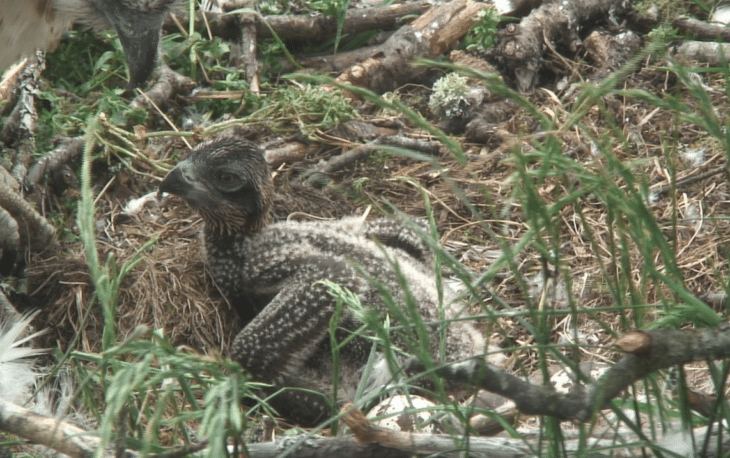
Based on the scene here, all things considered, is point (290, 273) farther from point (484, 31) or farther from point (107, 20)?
point (484, 31)

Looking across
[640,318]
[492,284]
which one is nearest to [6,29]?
[492,284]

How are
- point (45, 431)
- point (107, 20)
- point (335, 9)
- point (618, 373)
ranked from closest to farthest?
point (618, 373) < point (45, 431) < point (107, 20) < point (335, 9)

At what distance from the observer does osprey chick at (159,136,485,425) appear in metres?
3.73

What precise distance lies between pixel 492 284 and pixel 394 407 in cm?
118

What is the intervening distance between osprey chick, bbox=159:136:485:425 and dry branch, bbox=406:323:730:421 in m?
1.93

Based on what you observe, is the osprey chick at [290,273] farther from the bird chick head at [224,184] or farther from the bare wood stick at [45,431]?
the bare wood stick at [45,431]

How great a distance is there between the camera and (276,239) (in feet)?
13.8

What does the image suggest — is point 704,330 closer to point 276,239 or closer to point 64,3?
point 276,239

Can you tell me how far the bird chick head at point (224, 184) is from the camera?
420 centimetres

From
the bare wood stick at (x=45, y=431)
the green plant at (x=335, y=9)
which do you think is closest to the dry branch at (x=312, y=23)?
the green plant at (x=335, y=9)

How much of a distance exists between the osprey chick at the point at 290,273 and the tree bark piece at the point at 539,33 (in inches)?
67.0

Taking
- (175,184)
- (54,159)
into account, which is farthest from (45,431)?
(54,159)

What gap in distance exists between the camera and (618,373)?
1416 mm

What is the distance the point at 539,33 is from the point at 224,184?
2.47 meters
